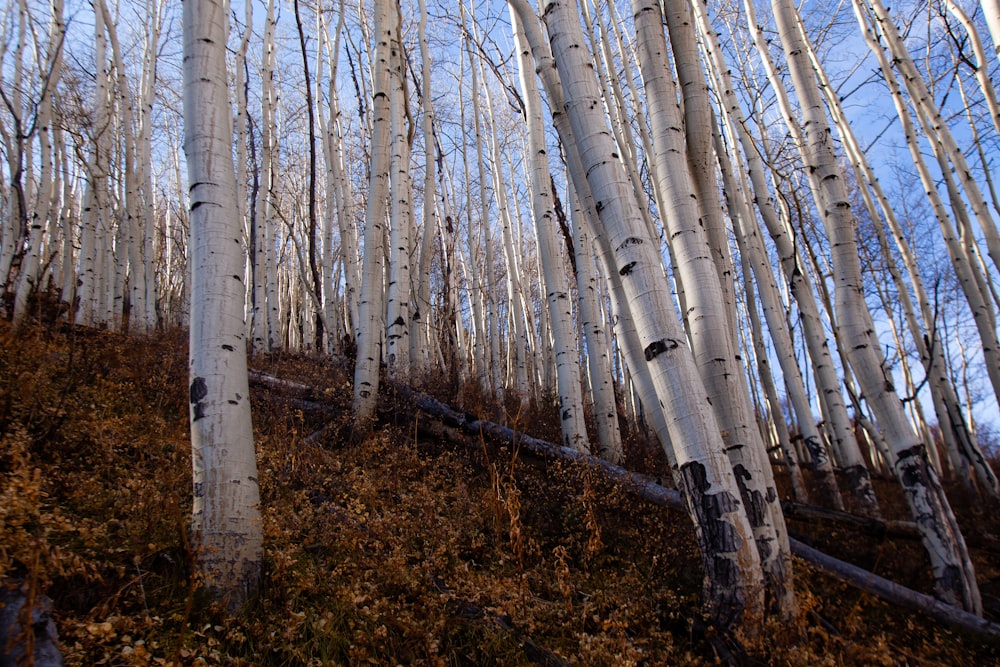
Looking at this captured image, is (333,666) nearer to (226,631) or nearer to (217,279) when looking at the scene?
(226,631)

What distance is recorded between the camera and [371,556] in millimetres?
3016

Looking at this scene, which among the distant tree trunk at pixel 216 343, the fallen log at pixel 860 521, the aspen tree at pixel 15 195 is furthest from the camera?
the aspen tree at pixel 15 195

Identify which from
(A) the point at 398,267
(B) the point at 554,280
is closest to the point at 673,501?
(B) the point at 554,280

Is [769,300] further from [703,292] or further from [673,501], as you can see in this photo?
[703,292]

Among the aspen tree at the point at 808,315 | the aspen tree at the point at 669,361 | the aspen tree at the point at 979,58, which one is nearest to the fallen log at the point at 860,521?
the aspen tree at the point at 808,315

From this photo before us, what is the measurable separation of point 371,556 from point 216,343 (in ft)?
4.78

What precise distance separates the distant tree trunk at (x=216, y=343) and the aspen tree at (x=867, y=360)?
3.86 m

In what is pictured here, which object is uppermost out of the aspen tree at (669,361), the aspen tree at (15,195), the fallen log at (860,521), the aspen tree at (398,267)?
the aspen tree at (15,195)

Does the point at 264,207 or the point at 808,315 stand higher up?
the point at 264,207

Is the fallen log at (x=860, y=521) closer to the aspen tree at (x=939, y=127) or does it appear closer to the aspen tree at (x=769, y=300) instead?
the aspen tree at (x=769, y=300)

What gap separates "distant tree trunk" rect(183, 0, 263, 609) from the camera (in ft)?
7.84

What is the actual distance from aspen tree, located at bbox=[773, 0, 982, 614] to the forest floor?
1.33ft

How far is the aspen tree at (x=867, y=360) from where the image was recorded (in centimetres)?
330

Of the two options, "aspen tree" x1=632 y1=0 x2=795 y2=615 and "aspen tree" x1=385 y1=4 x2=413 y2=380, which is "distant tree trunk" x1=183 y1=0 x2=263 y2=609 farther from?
"aspen tree" x1=385 y1=4 x2=413 y2=380
